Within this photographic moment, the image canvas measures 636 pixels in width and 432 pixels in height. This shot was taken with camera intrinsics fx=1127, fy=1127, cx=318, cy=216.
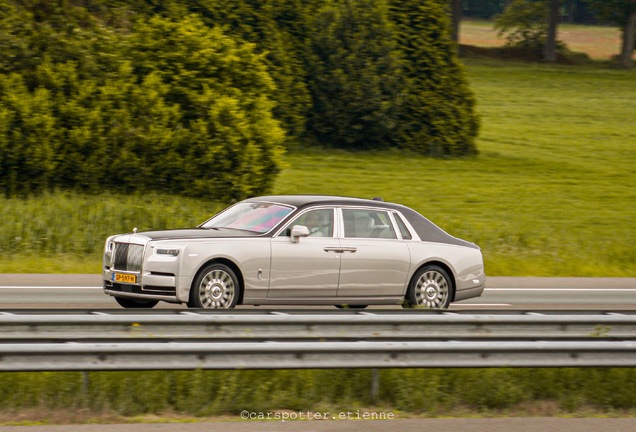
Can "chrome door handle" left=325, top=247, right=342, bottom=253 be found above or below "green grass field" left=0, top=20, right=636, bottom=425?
above

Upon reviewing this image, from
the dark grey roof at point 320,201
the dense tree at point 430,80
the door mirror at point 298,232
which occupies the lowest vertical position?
the door mirror at point 298,232

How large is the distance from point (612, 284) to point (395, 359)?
11849 mm

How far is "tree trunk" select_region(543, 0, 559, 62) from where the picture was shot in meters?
61.1

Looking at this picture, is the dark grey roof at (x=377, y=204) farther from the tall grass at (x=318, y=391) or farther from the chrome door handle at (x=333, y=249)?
the tall grass at (x=318, y=391)

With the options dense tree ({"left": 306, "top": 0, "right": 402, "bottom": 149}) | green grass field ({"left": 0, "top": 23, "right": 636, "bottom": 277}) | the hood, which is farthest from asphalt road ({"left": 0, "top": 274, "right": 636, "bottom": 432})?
dense tree ({"left": 306, "top": 0, "right": 402, "bottom": 149})

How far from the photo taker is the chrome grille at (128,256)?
41.2ft

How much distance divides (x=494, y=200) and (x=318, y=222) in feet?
49.9

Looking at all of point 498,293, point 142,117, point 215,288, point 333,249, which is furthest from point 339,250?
point 142,117

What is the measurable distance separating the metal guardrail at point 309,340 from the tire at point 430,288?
13.4 ft

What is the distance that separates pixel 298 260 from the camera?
1300 centimetres

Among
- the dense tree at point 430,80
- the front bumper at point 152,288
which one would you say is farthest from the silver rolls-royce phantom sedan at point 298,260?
the dense tree at point 430,80

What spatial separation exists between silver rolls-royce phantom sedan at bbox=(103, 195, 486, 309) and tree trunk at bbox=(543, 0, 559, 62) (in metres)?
48.8

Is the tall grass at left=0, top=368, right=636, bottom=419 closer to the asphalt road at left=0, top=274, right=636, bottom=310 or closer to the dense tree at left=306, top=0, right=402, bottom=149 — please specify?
the asphalt road at left=0, top=274, right=636, bottom=310

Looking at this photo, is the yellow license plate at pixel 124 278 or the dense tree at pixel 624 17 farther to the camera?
the dense tree at pixel 624 17
